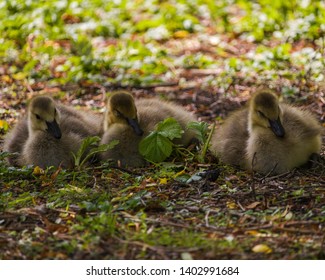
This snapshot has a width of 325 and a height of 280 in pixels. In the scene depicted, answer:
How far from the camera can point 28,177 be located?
20.0ft

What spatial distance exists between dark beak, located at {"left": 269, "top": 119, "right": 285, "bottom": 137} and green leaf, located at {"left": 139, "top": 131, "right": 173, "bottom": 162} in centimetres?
87

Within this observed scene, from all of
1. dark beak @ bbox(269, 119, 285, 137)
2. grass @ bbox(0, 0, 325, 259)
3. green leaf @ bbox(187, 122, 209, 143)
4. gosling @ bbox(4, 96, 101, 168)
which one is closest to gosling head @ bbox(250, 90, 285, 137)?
dark beak @ bbox(269, 119, 285, 137)

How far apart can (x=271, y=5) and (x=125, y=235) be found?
25.3ft

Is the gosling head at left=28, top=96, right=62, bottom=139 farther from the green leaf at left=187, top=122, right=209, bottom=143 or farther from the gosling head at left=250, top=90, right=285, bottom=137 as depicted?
the gosling head at left=250, top=90, right=285, bottom=137

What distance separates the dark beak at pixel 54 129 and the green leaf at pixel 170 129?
0.86 meters

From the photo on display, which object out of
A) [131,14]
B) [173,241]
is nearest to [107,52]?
[131,14]

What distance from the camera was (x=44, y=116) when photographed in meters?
6.44

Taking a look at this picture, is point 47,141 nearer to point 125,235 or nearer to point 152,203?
point 152,203

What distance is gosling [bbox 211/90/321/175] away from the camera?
19.2 ft

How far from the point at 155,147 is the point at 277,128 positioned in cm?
102

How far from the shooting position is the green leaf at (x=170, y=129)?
20.1ft

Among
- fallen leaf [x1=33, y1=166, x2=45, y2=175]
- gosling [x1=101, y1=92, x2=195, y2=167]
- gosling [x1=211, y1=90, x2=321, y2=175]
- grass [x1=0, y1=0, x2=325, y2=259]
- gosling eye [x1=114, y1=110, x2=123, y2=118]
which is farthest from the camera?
gosling eye [x1=114, y1=110, x2=123, y2=118]

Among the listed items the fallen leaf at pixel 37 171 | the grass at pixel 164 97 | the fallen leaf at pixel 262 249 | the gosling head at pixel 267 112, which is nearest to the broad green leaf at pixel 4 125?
the grass at pixel 164 97

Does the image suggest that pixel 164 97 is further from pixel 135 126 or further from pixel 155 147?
pixel 155 147
